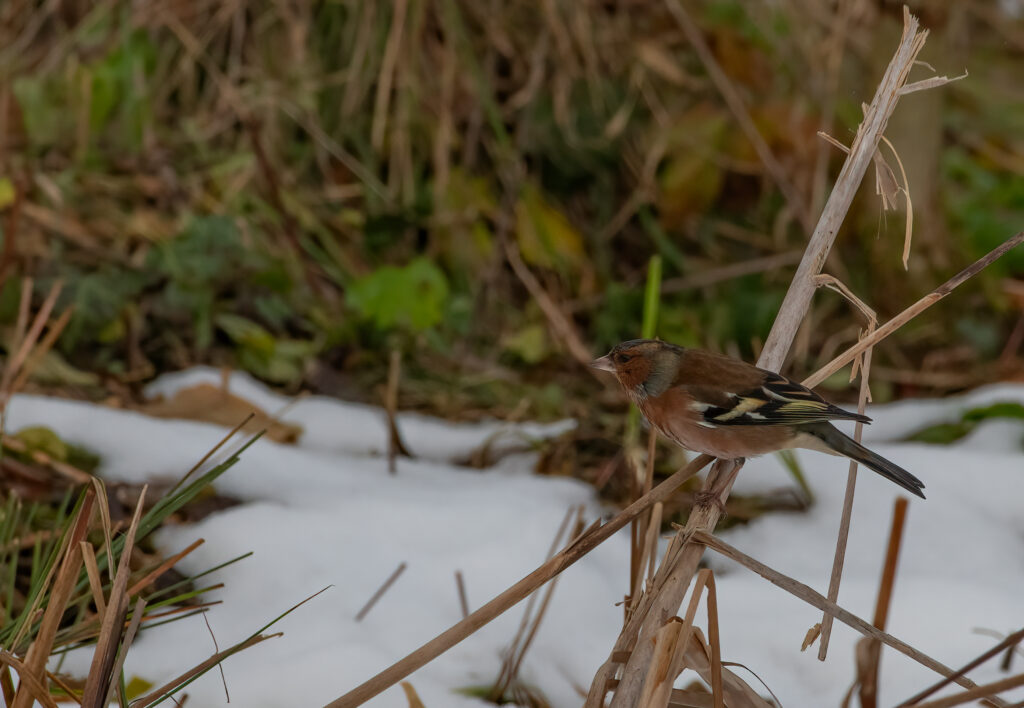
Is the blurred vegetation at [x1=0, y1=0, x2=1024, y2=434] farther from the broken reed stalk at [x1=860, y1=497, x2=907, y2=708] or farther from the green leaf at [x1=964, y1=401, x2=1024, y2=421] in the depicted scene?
the broken reed stalk at [x1=860, y1=497, x2=907, y2=708]

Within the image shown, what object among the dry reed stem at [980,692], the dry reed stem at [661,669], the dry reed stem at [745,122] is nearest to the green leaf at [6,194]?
the dry reed stem at [745,122]

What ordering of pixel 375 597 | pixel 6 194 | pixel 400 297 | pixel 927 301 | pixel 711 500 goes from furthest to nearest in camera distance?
pixel 400 297, pixel 6 194, pixel 375 597, pixel 711 500, pixel 927 301

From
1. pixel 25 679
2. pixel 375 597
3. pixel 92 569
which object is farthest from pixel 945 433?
pixel 25 679

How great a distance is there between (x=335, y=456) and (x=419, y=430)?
1.31ft

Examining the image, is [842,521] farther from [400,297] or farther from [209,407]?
[400,297]

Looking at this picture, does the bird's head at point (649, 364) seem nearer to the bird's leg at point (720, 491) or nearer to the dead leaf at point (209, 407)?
the bird's leg at point (720, 491)

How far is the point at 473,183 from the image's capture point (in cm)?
475

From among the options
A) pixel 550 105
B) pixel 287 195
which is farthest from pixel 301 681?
pixel 550 105

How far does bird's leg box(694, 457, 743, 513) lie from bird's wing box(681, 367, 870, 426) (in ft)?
0.51

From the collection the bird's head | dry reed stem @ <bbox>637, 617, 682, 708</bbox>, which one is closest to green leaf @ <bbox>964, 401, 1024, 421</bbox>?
the bird's head

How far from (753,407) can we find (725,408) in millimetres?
62

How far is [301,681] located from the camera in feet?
6.95

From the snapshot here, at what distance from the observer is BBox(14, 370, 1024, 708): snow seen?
2.26 meters

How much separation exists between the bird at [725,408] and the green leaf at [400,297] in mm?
1480
